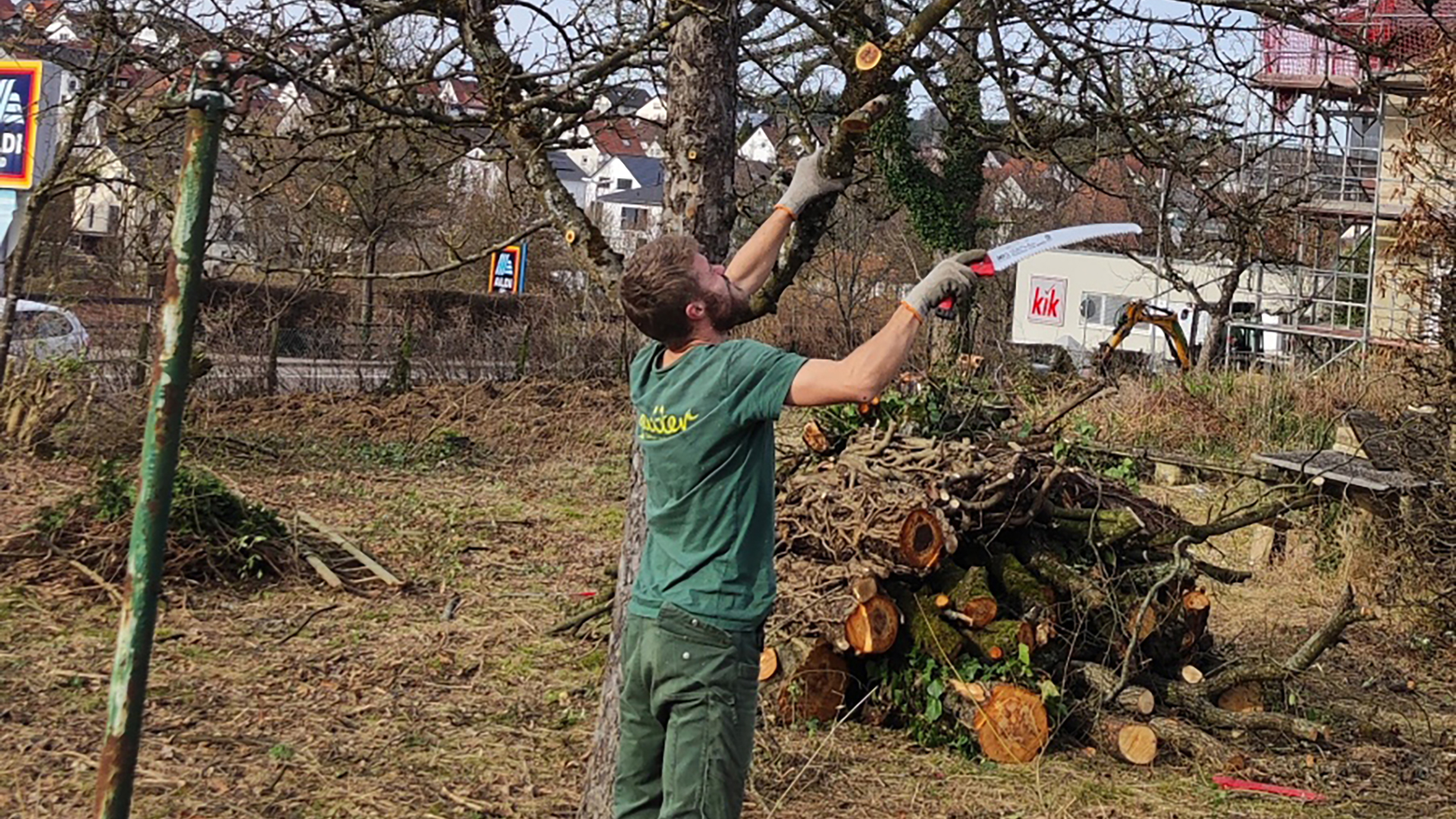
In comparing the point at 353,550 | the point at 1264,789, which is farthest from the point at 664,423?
the point at 353,550

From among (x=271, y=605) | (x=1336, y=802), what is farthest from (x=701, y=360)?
(x=271, y=605)

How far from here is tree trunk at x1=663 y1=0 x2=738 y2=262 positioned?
3.71 meters

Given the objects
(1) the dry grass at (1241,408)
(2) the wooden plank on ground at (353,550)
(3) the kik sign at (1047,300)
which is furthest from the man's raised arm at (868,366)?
(3) the kik sign at (1047,300)

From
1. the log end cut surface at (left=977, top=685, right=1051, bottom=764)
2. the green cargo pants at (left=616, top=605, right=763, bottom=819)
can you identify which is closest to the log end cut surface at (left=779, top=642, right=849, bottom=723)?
the log end cut surface at (left=977, top=685, right=1051, bottom=764)

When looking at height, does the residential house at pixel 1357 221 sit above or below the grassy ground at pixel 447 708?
above

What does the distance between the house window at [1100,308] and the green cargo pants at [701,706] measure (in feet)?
109

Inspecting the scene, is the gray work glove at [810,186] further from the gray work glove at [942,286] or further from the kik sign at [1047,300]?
the kik sign at [1047,300]

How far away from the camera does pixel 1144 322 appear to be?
58.3ft

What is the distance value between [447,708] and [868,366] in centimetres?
374

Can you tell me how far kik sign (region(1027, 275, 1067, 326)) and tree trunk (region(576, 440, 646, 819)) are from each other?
106 ft

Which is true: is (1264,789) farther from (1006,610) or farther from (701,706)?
(701,706)

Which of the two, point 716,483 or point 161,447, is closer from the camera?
point 161,447

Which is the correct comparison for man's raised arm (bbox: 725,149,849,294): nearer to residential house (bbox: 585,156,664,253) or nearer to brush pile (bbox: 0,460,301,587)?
brush pile (bbox: 0,460,301,587)

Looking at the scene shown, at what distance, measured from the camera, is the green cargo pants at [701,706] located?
2941mm
